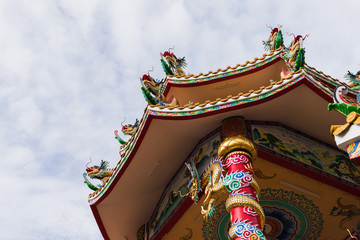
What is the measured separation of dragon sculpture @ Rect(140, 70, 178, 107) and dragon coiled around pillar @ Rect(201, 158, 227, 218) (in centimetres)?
181

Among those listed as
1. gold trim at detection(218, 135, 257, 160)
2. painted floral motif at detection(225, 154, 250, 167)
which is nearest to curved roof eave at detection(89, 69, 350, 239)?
gold trim at detection(218, 135, 257, 160)

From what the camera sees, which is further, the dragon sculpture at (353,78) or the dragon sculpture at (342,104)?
the dragon sculpture at (353,78)

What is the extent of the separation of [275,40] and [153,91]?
297cm

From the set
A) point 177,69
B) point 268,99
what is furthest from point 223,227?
point 177,69

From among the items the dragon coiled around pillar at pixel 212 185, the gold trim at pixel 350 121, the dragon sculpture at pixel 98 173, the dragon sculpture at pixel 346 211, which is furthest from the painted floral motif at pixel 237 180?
the dragon sculpture at pixel 98 173

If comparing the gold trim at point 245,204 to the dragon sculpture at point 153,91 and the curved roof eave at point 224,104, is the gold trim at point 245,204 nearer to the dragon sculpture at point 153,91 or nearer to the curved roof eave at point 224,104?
the curved roof eave at point 224,104

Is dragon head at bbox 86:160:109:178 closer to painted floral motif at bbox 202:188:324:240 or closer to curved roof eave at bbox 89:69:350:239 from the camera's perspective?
curved roof eave at bbox 89:69:350:239

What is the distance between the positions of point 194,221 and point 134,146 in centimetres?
199

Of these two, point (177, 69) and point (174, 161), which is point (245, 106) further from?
point (177, 69)

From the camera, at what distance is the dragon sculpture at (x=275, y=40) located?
31.0 ft

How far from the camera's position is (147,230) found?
9578 mm

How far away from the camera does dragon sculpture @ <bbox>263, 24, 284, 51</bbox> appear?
945 cm

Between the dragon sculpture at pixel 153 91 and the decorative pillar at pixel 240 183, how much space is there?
1466 mm

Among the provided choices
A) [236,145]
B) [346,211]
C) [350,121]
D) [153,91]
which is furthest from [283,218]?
[350,121]
